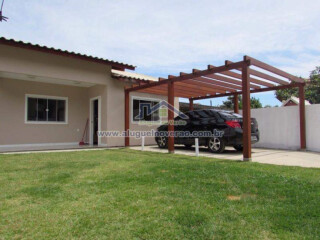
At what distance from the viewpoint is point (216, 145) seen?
766cm

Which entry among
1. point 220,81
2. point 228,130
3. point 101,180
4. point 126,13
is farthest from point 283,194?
point 126,13

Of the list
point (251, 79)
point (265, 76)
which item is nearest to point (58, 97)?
point (251, 79)

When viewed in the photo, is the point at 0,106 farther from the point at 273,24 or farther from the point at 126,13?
the point at 273,24

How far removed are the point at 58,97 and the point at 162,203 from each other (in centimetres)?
958

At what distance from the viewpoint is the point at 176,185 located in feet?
12.0

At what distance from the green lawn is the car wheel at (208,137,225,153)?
2.66m

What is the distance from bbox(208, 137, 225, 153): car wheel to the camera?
744 cm

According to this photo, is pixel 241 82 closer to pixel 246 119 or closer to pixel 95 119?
pixel 246 119

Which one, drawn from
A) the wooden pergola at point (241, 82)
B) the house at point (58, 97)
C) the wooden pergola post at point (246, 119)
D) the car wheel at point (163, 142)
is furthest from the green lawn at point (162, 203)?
the house at point (58, 97)

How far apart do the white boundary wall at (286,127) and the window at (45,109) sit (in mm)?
8899

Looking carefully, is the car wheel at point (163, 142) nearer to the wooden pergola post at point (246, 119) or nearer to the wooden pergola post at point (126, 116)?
the wooden pergola post at point (126, 116)

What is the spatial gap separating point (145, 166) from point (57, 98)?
7.51m

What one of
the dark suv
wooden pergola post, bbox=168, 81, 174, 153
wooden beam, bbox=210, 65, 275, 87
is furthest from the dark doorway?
wooden beam, bbox=210, 65, 275, 87

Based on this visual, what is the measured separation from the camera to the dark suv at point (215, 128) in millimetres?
7203
